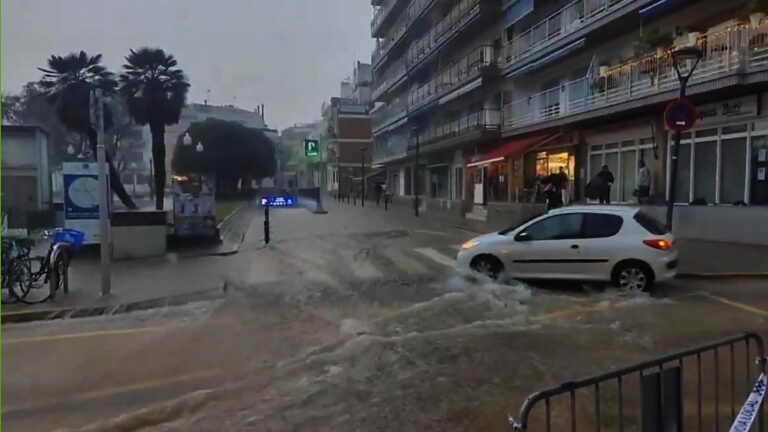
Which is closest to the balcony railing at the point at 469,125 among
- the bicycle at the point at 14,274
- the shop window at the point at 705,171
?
the shop window at the point at 705,171

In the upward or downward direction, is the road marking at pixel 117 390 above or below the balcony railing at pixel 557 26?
below

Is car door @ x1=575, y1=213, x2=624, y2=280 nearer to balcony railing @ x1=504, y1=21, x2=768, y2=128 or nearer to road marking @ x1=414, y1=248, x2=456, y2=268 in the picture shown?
road marking @ x1=414, y1=248, x2=456, y2=268

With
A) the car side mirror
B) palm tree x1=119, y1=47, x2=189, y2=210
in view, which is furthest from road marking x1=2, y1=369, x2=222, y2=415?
palm tree x1=119, y1=47, x2=189, y2=210

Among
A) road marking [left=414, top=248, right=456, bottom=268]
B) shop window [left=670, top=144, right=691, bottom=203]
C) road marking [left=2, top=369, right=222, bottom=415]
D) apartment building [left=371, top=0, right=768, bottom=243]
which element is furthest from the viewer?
shop window [left=670, top=144, right=691, bottom=203]

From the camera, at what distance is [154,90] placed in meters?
29.7

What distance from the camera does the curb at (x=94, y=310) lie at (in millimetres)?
9109

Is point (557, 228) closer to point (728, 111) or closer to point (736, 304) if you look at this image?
point (736, 304)

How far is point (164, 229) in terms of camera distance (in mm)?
16359

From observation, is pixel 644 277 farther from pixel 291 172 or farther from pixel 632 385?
pixel 291 172

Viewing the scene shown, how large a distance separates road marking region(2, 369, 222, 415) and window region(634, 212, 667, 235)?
765 cm

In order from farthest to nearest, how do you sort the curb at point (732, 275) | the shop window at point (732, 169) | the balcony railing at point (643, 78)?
the shop window at point (732, 169) < the balcony railing at point (643, 78) < the curb at point (732, 275)

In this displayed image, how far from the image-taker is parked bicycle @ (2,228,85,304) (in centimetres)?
1004

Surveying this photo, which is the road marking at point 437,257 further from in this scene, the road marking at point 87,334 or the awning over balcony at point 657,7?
the awning over balcony at point 657,7

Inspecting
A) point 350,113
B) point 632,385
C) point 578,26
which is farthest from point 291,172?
point 632,385
